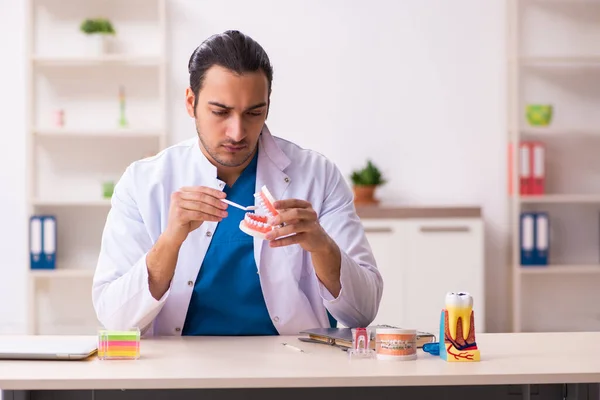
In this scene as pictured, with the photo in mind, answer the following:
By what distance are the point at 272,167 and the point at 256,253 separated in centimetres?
24

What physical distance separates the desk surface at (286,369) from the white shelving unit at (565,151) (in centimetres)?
345

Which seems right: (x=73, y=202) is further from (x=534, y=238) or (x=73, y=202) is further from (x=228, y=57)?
(x=228, y=57)

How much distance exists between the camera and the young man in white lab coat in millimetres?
1938

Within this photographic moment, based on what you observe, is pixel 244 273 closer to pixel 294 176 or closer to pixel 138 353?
pixel 294 176

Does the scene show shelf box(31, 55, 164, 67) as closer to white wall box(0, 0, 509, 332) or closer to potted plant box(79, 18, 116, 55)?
potted plant box(79, 18, 116, 55)

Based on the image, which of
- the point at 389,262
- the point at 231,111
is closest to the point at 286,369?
the point at 231,111

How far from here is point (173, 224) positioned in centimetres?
185

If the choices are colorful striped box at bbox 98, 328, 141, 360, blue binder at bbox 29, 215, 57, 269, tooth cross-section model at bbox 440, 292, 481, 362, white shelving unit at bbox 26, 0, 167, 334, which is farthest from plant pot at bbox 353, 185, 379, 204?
colorful striped box at bbox 98, 328, 141, 360

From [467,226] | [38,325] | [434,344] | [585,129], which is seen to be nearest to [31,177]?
[38,325]

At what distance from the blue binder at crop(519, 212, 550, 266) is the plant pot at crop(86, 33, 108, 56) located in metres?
2.54

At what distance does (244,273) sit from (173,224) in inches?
12.3

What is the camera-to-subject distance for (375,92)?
16.6ft

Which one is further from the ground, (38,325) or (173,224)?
(173,224)

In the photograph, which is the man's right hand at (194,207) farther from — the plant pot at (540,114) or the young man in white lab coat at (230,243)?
the plant pot at (540,114)
